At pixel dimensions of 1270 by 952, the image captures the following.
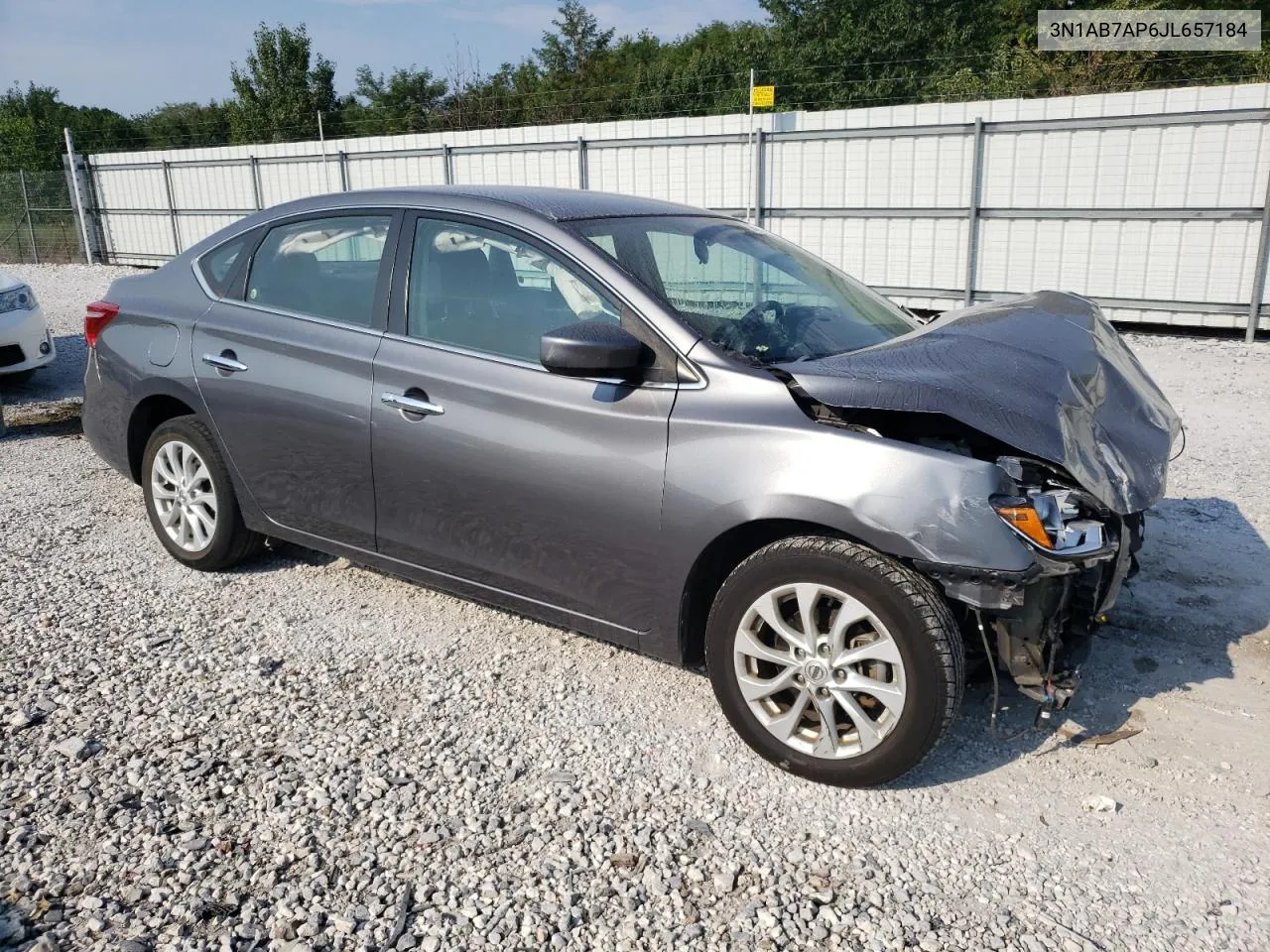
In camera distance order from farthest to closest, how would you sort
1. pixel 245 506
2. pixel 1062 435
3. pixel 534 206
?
1. pixel 245 506
2. pixel 534 206
3. pixel 1062 435

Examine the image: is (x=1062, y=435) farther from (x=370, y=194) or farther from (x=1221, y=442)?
(x=1221, y=442)

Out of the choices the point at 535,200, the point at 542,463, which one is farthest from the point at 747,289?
the point at 542,463

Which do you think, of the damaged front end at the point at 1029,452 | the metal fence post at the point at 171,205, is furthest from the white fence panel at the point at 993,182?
the damaged front end at the point at 1029,452

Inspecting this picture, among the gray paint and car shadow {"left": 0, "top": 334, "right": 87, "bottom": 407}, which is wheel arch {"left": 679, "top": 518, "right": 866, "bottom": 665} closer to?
the gray paint

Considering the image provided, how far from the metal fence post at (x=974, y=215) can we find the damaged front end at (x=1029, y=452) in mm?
9735

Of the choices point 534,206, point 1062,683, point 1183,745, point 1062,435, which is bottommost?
point 1183,745

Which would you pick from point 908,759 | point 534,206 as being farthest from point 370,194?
point 908,759

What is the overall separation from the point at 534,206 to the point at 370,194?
864 millimetres

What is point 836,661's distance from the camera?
2906 mm

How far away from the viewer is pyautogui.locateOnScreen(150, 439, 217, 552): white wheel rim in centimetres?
450

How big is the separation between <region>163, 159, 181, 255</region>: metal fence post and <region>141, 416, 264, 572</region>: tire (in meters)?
19.2

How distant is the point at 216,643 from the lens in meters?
3.93

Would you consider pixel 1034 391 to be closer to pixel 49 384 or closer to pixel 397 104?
pixel 49 384

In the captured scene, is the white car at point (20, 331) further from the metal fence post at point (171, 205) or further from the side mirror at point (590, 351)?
the metal fence post at point (171, 205)
